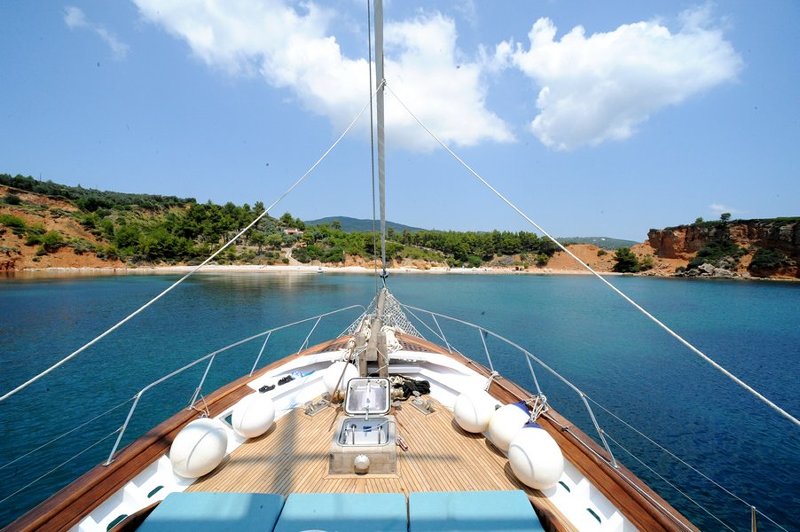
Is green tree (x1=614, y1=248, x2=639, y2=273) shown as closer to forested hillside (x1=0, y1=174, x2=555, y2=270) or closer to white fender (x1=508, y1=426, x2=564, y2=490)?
forested hillside (x1=0, y1=174, x2=555, y2=270)

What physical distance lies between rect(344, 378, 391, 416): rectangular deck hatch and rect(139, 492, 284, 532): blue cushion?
1.30 metres

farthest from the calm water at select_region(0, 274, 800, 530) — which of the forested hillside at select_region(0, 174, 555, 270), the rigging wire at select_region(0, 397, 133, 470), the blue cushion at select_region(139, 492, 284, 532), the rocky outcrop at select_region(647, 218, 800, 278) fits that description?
the rocky outcrop at select_region(647, 218, 800, 278)

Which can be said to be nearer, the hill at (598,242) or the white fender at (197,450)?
the white fender at (197,450)

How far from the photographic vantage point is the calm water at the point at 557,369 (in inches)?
216

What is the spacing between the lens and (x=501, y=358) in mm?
11562

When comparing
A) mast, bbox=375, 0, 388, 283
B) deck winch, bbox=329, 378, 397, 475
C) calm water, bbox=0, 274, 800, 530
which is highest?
mast, bbox=375, 0, 388, 283

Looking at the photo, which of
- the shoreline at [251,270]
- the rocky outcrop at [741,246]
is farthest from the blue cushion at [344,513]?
the rocky outcrop at [741,246]

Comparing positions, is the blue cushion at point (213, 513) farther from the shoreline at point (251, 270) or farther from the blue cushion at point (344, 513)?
the shoreline at point (251, 270)

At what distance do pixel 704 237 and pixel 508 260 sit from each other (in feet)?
117

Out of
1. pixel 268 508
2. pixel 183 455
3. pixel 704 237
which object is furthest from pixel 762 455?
pixel 704 237

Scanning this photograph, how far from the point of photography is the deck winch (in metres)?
2.89

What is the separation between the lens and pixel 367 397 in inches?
141

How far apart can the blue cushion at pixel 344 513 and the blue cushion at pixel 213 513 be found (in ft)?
0.35

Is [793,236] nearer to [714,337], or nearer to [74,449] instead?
[714,337]
